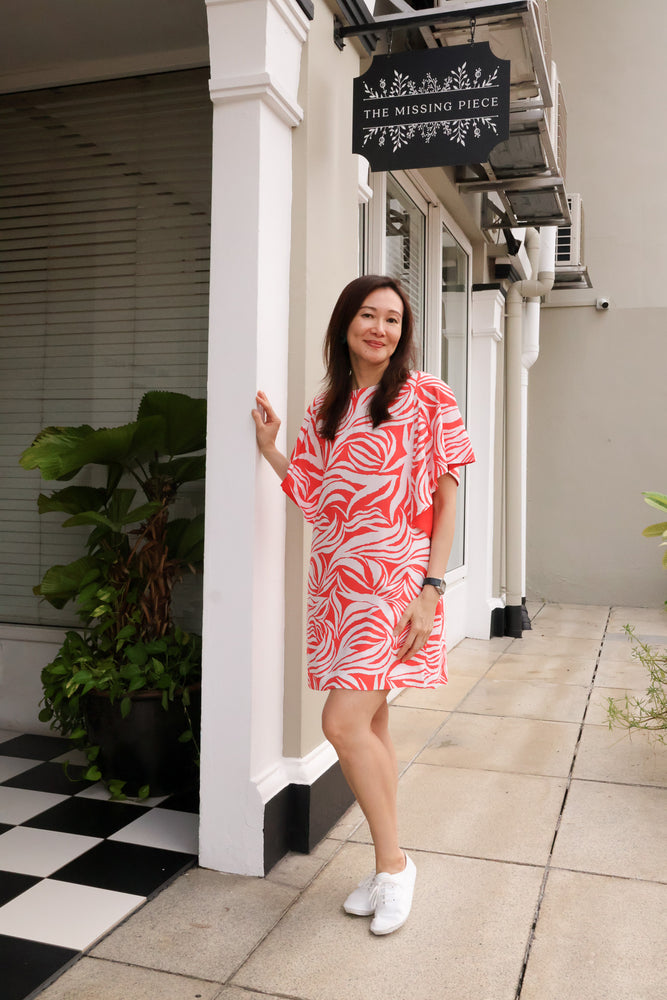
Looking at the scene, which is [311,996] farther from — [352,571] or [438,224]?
[438,224]

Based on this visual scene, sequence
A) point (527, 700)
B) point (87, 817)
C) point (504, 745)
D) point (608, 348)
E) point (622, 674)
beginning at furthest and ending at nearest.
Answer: point (608, 348), point (622, 674), point (527, 700), point (504, 745), point (87, 817)

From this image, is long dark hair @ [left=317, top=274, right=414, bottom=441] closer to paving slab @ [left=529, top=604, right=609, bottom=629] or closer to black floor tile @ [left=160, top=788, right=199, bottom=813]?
black floor tile @ [left=160, top=788, right=199, bottom=813]

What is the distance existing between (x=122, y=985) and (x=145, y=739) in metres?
1.13

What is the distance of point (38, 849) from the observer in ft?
8.21

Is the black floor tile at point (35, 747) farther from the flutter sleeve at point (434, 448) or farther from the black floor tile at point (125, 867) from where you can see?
the flutter sleeve at point (434, 448)

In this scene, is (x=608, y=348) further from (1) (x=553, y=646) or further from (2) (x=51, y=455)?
(2) (x=51, y=455)

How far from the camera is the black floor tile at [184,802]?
2844 mm

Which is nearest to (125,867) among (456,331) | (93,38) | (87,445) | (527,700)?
(87,445)

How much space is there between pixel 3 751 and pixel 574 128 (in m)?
7.17

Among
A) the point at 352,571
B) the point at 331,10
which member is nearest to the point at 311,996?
the point at 352,571

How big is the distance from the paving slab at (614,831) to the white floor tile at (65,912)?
1190mm

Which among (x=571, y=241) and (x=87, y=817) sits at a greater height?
(x=571, y=241)

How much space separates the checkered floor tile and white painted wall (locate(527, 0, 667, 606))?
18.8ft

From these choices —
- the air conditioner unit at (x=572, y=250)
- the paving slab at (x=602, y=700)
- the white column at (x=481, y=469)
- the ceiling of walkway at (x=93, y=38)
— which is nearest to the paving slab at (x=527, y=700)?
the paving slab at (x=602, y=700)
